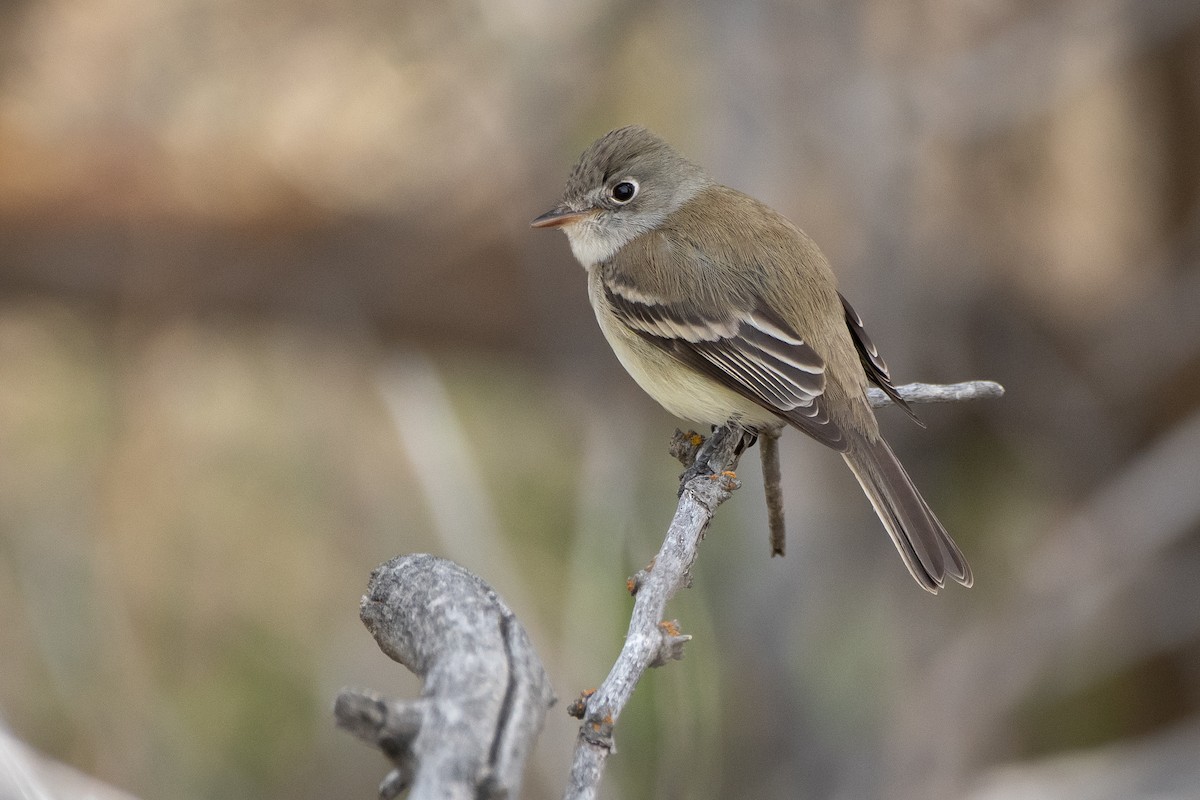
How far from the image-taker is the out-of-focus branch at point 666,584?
1866 millimetres

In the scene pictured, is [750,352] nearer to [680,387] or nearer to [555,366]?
[680,387]

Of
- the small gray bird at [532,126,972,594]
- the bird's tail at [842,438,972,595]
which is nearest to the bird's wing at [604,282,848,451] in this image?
the small gray bird at [532,126,972,594]

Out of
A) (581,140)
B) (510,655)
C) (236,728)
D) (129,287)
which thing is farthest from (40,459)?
(510,655)

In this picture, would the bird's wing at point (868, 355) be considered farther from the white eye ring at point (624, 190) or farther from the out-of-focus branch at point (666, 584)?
the white eye ring at point (624, 190)

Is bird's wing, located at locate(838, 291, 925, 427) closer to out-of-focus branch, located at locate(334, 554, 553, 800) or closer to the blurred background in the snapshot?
the blurred background

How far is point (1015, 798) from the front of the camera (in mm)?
5250

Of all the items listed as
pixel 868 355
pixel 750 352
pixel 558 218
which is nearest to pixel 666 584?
pixel 750 352

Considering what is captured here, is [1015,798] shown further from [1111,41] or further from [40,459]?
[40,459]

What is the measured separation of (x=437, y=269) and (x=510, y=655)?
207 inches

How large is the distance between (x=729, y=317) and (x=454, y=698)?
2226 millimetres

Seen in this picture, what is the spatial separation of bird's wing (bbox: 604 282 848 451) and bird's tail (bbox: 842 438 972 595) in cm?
12

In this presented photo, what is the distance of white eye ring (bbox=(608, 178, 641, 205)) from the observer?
424 cm

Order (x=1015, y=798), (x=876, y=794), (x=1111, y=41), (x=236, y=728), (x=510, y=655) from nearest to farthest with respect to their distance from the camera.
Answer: (x=510, y=655) → (x=1015, y=798) → (x=876, y=794) → (x=236, y=728) → (x=1111, y=41)

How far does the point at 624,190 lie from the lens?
13.9 ft
